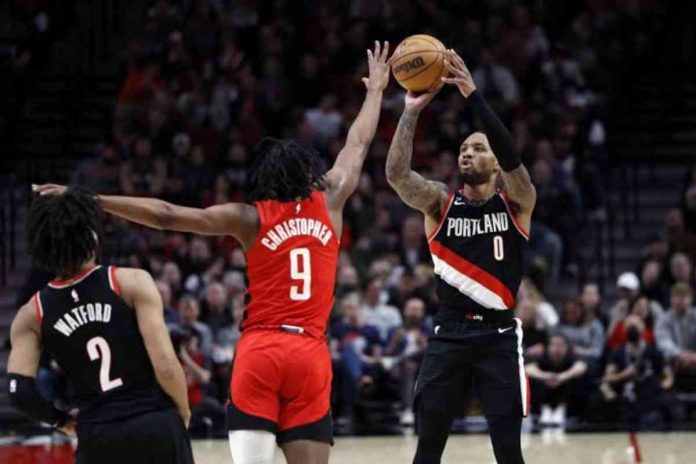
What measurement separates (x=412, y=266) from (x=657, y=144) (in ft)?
15.3

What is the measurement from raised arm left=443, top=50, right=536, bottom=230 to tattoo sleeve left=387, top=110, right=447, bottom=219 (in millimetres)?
360

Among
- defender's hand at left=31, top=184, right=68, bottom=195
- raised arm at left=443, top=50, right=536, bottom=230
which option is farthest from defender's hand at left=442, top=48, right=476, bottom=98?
defender's hand at left=31, top=184, right=68, bottom=195

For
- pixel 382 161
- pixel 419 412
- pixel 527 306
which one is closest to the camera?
pixel 419 412

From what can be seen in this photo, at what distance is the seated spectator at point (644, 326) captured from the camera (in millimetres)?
13539

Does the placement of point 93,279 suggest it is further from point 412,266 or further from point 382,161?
point 382,161

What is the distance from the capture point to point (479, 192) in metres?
7.60

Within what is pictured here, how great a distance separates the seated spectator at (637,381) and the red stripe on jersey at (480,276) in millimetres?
6069

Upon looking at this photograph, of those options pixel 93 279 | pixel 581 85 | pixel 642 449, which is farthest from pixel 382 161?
pixel 93 279

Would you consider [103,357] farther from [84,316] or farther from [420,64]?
[420,64]

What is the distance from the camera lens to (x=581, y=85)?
1756cm

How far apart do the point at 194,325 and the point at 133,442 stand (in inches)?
318

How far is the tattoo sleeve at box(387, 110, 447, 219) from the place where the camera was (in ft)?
24.8

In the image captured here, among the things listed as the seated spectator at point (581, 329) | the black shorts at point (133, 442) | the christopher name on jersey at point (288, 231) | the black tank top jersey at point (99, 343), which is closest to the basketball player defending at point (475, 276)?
the christopher name on jersey at point (288, 231)

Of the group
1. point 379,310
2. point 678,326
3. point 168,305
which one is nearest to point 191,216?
point 168,305
